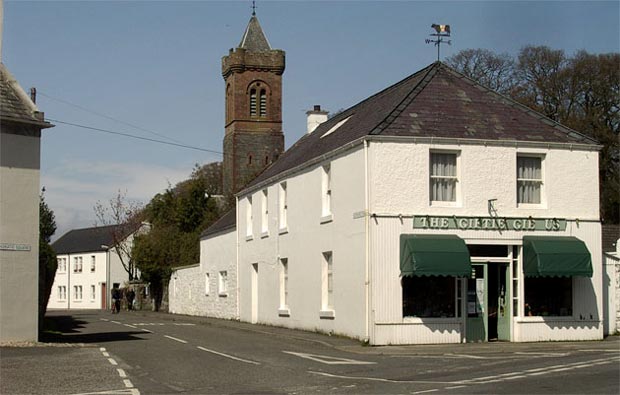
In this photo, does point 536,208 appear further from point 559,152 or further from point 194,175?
point 194,175

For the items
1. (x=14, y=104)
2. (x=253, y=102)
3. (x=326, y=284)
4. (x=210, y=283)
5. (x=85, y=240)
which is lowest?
(x=210, y=283)

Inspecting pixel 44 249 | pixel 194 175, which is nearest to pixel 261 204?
pixel 44 249

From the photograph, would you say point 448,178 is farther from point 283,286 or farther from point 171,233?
point 171,233

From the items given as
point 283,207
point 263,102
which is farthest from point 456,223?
A: point 263,102

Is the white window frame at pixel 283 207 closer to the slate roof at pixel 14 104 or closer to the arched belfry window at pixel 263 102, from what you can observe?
the slate roof at pixel 14 104

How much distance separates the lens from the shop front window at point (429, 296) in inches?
1014

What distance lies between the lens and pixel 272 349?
2398cm

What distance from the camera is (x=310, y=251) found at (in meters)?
31.3

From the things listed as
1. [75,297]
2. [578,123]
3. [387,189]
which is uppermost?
[578,123]

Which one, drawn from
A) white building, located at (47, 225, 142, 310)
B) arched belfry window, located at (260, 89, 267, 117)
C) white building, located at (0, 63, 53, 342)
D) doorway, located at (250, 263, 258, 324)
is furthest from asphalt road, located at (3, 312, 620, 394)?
white building, located at (47, 225, 142, 310)

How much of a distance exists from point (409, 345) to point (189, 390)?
1120 centimetres

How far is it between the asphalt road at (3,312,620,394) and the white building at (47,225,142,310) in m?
59.8

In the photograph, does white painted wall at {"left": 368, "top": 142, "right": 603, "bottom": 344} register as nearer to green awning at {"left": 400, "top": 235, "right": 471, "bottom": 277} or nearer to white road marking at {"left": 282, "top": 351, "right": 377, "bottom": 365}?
green awning at {"left": 400, "top": 235, "right": 471, "bottom": 277}

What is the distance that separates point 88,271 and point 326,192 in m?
66.1
